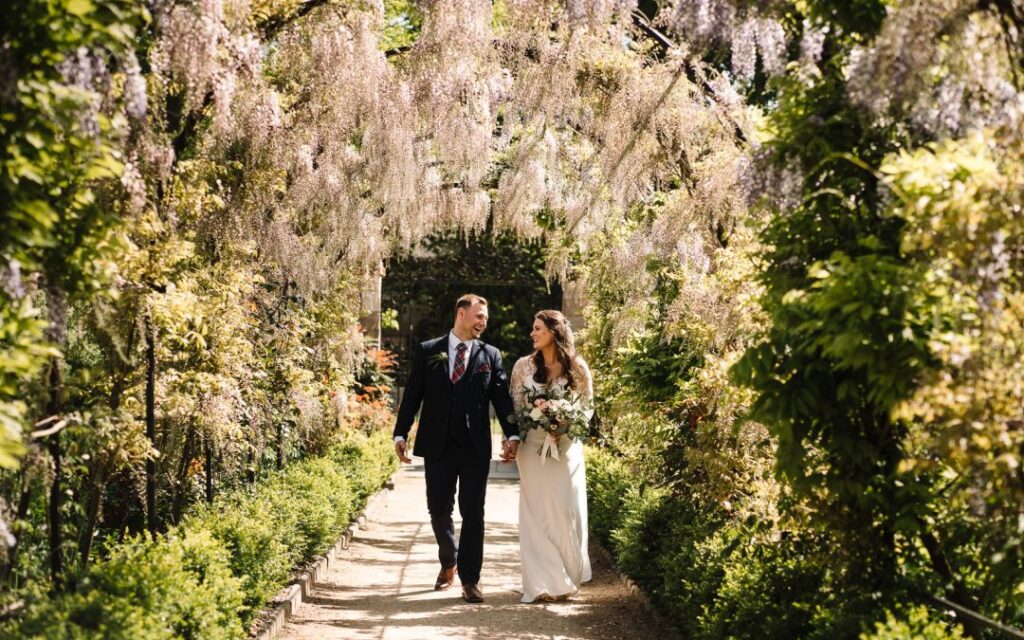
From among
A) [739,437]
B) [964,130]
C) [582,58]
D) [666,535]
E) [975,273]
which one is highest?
[582,58]

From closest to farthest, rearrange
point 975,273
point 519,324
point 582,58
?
point 975,273
point 582,58
point 519,324

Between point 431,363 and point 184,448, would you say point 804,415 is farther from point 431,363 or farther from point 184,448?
point 184,448

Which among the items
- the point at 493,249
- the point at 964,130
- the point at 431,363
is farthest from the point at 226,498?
the point at 493,249

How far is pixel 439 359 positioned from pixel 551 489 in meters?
1.08

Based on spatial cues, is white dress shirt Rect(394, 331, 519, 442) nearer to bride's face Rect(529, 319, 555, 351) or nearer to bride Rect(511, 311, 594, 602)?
bride Rect(511, 311, 594, 602)

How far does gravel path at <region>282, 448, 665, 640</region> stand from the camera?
19.8 ft

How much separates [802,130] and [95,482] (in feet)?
11.6

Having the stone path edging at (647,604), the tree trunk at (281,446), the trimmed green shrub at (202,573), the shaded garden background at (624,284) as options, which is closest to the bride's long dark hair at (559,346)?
the shaded garden background at (624,284)

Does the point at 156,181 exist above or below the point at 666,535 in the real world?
above

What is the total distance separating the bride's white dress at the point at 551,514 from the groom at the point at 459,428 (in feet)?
0.64

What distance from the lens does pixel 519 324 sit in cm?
2067

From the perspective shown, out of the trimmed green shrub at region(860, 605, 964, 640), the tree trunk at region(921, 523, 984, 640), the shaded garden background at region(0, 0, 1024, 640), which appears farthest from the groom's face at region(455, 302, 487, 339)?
the trimmed green shrub at region(860, 605, 964, 640)

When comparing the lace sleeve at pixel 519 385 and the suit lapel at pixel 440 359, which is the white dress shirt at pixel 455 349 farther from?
the lace sleeve at pixel 519 385

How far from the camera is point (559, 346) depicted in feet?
24.0
